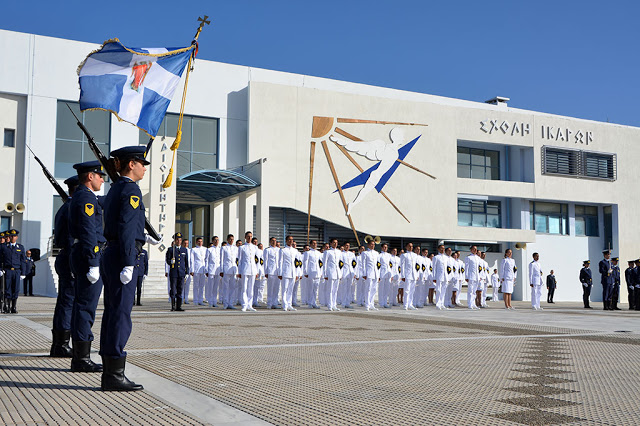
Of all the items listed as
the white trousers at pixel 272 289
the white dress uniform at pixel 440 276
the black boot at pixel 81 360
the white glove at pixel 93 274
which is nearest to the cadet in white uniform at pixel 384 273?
the white dress uniform at pixel 440 276

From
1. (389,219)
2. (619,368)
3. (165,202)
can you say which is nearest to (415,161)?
(389,219)

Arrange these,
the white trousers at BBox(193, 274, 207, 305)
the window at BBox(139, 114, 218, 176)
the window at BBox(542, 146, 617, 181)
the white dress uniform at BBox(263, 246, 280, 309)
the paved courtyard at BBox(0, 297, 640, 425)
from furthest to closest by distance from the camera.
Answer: the window at BBox(542, 146, 617, 181) → the window at BBox(139, 114, 218, 176) → the white trousers at BBox(193, 274, 207, 305) → the white dress uniform at BBox(263, 246, 280, 309) → the paved courtyard at BBox(0, 297, 640, 425)

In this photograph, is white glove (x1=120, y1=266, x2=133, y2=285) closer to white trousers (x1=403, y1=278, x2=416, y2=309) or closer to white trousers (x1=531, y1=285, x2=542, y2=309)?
white trousers (x1=403, y1=278, x2=416, y2=309)

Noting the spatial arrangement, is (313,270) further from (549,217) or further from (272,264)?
(549,217)

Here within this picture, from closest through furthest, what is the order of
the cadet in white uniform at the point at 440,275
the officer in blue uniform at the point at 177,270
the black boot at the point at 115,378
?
the black boot at the point at 115,378 < the officer in blue uniform at the point at 177,270 < the cadet in white uniform at the point at 440,275

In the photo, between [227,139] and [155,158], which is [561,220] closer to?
[227,139]

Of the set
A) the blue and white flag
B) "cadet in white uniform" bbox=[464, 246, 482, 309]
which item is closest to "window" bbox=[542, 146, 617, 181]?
"cadet in white uniform" bbox=[464, 246, 482, 309]

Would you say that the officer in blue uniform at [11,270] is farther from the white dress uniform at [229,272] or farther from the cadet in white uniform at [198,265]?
the cadet in white uniform at [198,265]

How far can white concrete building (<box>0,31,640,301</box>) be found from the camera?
28.1 meters

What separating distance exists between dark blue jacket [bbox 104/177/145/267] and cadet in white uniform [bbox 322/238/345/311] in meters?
A: 13.5

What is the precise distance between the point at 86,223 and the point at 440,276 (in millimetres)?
16333

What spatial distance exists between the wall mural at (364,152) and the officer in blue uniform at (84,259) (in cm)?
2531

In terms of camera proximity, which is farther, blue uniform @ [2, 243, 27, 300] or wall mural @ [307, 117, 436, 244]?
wall mural @ [307, 117, 436, 244]

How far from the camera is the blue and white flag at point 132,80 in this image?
12.6 metres
